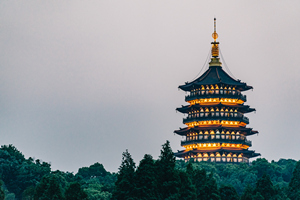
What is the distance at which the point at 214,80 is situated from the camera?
17725 cm

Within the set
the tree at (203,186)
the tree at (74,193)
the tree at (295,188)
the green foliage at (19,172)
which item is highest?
the green foliage at (19,172)

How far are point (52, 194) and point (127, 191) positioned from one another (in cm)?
865

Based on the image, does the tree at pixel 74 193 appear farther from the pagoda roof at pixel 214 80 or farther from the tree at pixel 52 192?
the pagoda roof at pixel 214 80

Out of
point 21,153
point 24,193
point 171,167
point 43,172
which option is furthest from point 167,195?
point 21,153

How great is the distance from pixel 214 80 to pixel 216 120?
26.8ft

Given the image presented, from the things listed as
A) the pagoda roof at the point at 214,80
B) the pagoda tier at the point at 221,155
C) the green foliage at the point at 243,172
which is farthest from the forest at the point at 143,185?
the pagoda roof at the point at 214,80

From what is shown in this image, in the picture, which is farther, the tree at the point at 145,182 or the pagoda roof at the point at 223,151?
the pagoda roof at the point at 223,151

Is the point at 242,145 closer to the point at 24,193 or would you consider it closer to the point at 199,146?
the point at 199,146

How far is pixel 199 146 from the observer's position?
574 ft

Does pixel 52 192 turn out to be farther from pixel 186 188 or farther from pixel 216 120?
pixel 216 120

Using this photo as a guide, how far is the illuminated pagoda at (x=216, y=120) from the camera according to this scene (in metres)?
173

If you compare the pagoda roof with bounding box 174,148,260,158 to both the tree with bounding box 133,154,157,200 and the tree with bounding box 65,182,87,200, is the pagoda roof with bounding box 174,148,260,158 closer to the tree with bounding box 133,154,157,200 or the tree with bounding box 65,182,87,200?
the tree with bounding box 133,154,157,200

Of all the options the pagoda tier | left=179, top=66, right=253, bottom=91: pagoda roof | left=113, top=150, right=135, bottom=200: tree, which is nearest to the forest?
left=113, top=150, right=135, bottom=200: tree

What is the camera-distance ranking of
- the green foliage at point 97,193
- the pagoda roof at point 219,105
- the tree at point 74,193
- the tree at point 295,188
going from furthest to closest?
the pagoda roof at point 219,105
the green foliage at point 97,193
the tree at point 295,188
the tree at point 74,193
